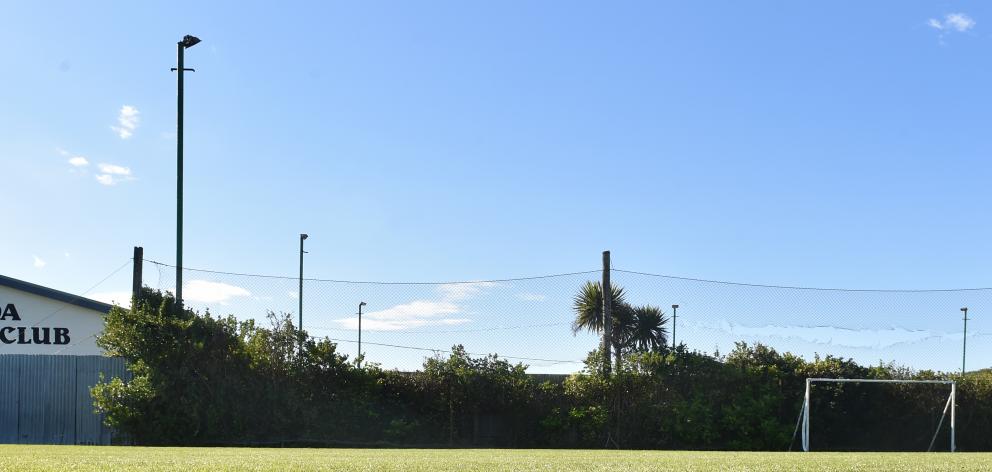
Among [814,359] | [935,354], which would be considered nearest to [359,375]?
[814,359]

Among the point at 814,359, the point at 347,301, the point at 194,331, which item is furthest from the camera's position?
the point at 347,301

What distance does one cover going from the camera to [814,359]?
21.0 m

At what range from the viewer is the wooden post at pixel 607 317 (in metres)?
20.5

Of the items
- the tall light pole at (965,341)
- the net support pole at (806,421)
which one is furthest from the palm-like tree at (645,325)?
the net support pole at (806,421)

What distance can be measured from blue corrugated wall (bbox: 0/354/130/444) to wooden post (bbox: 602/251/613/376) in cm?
981

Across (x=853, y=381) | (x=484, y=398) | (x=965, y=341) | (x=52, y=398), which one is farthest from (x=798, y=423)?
(x=52, y=398)

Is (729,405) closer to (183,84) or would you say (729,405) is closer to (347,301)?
(347,301)

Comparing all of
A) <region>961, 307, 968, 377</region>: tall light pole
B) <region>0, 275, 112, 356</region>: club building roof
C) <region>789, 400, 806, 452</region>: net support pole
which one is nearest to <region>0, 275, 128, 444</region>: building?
<region>0, 275, 112, 356</region>: club building roof

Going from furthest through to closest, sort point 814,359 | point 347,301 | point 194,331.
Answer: point 347,301, point 814,359, point 194,331

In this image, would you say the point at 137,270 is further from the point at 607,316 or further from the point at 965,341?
the point at 965,341

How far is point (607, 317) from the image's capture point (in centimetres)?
2052

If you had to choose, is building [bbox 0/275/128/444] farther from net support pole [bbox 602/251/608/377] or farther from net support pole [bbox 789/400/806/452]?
net support pole [bbox 789/400/806/452]

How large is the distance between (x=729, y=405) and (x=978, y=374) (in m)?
6.03

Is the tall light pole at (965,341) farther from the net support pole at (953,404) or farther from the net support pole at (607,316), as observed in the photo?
the net support pole at (607,316)
